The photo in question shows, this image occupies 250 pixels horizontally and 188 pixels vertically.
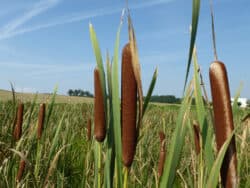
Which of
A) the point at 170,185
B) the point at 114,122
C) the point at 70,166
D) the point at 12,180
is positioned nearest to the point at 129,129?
the point at 114,122

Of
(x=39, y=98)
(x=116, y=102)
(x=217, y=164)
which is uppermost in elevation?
(x=39, y=98)

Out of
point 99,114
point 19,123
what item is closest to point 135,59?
point 99,114

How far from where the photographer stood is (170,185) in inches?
25.9

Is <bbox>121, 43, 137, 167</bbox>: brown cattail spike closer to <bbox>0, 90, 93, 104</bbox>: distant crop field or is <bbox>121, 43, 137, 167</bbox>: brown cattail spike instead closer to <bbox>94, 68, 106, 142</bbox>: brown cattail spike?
<bbox>94, 68, 106, 142</bbox>: brown cattail spike

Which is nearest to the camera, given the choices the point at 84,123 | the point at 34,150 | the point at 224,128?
the point at 224,128

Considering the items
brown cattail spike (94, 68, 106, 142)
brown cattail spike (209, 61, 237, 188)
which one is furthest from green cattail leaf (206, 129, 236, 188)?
brown cattail spike (94, 68, 106, 142)

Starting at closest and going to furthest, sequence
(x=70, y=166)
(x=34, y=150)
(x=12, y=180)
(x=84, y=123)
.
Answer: (x=12, y=180)
(x=34, y=150)
(x=70, y=166)
(x=84, y=123)

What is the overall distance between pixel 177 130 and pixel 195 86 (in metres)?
0.12

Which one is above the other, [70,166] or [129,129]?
[129,129]

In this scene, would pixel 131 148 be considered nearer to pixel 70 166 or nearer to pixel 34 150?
pixel 34 150

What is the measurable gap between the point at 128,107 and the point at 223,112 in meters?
0.17

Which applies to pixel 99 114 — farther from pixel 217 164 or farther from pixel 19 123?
pixel 19 123

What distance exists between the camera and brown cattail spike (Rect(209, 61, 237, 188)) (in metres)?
0.54

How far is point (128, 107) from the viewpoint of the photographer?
618 mm
